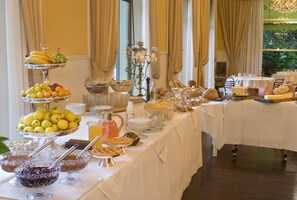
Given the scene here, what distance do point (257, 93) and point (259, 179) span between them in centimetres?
138

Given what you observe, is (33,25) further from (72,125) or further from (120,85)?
(72,125)

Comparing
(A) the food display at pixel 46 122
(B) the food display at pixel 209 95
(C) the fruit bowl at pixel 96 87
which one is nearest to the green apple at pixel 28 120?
(A) the food display at pixel 46 122

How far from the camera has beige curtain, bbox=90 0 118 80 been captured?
13.9ft

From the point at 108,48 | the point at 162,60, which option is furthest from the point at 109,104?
the point at 162,60

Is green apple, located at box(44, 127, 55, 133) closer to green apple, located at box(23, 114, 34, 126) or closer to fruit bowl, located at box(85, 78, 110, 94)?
green apple, located at box(23, 114, 34, 126)

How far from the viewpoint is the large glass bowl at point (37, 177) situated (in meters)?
1.62

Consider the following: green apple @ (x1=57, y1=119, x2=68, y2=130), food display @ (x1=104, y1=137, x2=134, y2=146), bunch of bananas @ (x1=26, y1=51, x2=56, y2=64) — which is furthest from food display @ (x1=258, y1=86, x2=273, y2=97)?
green apple @ (x1=57, y1=119, x2=68, y2=130)

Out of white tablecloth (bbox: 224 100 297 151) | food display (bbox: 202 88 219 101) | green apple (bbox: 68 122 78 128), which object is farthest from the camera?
food display (bbox: 202 88 219 101)

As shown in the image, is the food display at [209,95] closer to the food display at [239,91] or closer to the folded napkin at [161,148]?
the food display at [239,91]

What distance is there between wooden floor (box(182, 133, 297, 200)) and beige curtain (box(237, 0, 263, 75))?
678 cm

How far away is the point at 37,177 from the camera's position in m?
1.62

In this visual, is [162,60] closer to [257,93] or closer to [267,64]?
[257,93]

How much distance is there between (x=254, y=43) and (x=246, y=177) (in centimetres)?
825

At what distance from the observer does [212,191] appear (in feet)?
13.1
